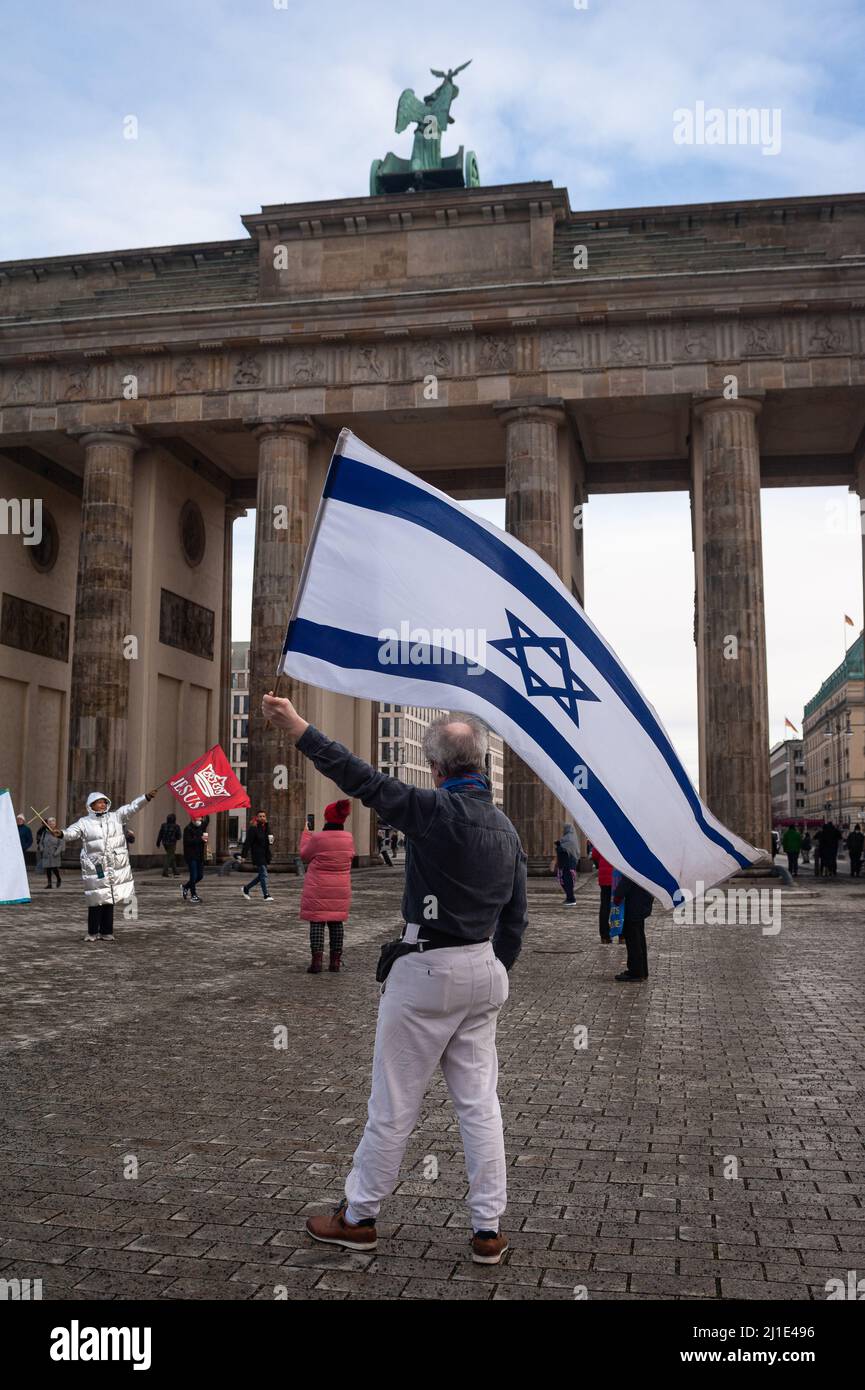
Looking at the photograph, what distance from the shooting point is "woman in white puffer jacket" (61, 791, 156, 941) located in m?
14.5

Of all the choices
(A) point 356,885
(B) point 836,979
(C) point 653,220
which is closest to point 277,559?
(A) point 356,885

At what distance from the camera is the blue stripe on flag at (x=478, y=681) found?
509 centimetres

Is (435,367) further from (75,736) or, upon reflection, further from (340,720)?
(75,736)

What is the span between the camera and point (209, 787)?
63.0ft

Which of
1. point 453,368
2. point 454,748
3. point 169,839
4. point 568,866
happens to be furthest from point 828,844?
point 454,748

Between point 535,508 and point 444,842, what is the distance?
1119 inches

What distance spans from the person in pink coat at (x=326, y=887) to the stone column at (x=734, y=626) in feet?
62.7

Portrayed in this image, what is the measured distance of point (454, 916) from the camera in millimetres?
4504

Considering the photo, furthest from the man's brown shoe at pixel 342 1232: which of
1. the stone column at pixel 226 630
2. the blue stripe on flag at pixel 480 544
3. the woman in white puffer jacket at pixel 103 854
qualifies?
the stone column at pixel 226 630

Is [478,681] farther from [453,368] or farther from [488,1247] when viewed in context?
[453,368]

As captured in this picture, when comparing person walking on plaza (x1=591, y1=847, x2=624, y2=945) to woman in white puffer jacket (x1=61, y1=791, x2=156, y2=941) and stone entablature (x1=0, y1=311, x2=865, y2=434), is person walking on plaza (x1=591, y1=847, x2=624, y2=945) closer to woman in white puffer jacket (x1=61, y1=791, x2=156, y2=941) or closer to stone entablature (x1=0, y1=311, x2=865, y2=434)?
woman in white puffer jacket (x1=61, y1=791, x2=156, y2=941)

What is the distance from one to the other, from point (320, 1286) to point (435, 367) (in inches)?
1234

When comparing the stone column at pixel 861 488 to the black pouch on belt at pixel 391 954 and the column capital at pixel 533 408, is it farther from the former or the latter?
the black pouch on belt at pixel 391 954
